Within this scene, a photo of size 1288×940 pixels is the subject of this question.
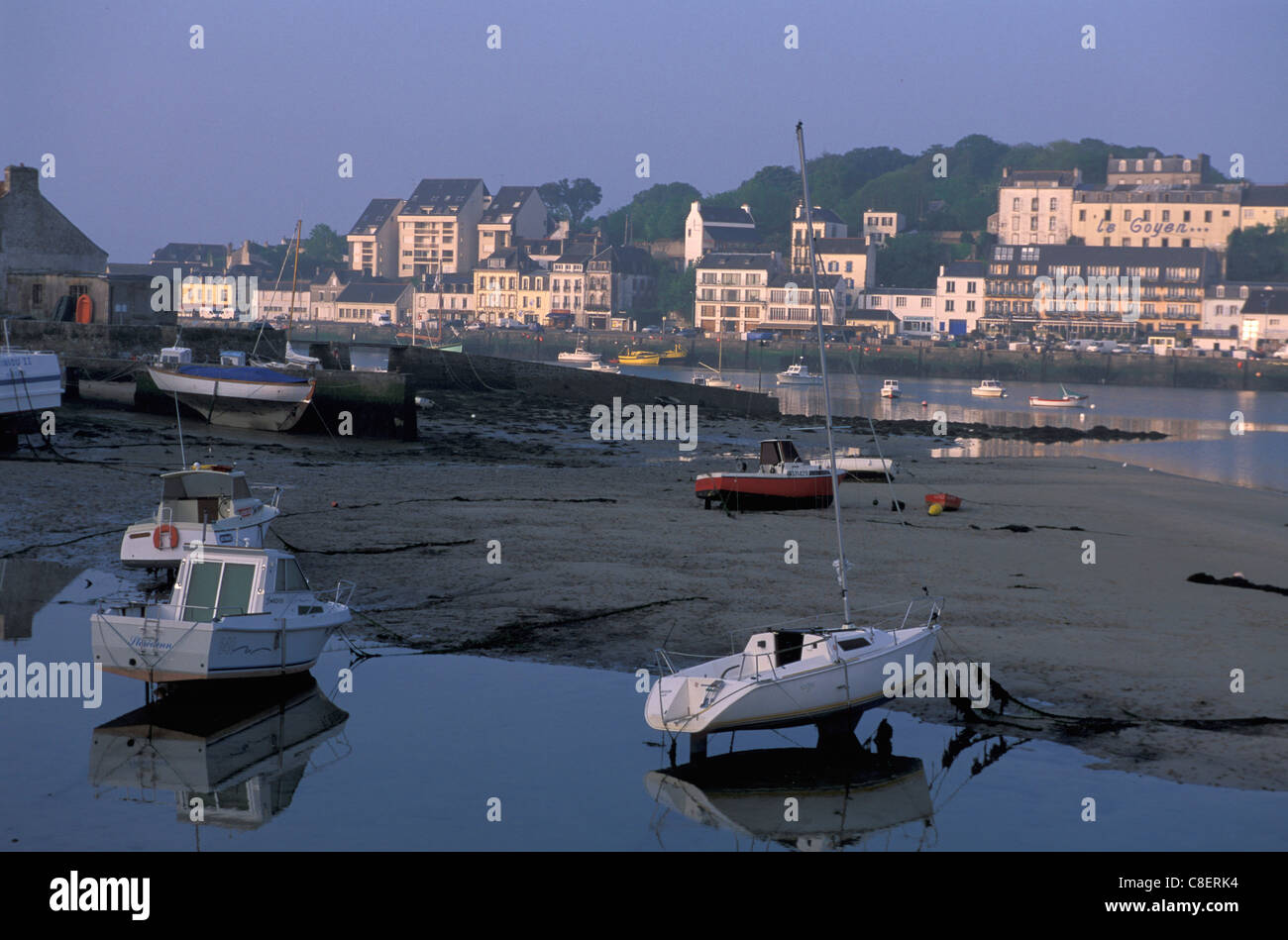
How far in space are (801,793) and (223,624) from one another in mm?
6794

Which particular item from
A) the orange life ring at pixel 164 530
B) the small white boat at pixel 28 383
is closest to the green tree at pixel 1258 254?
the small white boat at pixel 28 383

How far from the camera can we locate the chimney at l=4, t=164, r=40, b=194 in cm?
5553

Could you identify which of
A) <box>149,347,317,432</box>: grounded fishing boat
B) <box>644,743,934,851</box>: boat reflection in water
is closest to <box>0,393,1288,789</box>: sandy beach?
<box>644,743,934,851</box>: boat reflection in water

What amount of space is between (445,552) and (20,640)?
751 centimetres

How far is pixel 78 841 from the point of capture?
456 inches

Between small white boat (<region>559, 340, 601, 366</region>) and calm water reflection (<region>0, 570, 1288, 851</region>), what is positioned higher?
small white boat (<region>559, 340, 601, 366</region>)

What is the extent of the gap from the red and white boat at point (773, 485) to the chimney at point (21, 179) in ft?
130

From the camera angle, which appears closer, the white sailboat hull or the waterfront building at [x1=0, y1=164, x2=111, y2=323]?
the white sailboat hull

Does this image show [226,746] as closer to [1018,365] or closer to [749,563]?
[749,563]

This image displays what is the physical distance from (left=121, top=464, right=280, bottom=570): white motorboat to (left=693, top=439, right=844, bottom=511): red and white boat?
36.3 ft

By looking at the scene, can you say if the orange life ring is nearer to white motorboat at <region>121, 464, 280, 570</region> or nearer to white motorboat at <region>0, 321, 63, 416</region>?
white motorboat at <region>121, 464, 280, 570</region>

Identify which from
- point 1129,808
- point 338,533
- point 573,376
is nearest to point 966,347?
point 573,376

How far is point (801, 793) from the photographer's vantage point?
13359 mm
